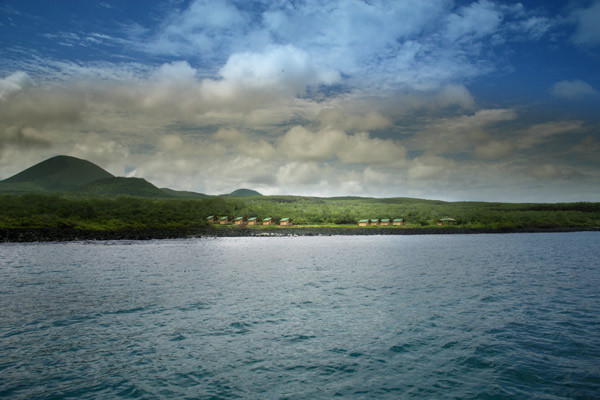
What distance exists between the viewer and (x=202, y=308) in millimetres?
29578

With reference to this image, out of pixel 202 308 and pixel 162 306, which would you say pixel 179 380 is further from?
pixel 162 306

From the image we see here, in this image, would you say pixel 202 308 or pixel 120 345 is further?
pixel 202 308

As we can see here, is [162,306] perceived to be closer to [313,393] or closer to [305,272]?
[313,393]

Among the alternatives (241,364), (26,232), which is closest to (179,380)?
(241,364)

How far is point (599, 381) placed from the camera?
15.6 metres

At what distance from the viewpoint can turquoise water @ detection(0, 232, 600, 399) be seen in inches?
606

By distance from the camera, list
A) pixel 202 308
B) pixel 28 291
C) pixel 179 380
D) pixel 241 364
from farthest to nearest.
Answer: pixel 28 291, pixel 202 308, pixel 241 364, pixel 179 380

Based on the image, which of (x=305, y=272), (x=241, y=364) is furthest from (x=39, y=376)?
(x=305, y=272)

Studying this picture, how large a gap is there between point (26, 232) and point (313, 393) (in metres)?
148

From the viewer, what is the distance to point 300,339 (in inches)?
855

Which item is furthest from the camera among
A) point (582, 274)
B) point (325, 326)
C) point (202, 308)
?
point (582, 274)

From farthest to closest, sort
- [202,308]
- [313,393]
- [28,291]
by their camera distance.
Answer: [28,291] < [202,308] < [313,393]

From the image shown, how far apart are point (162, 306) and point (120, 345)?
32.8 feet

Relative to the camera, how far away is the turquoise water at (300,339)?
15383 mm
